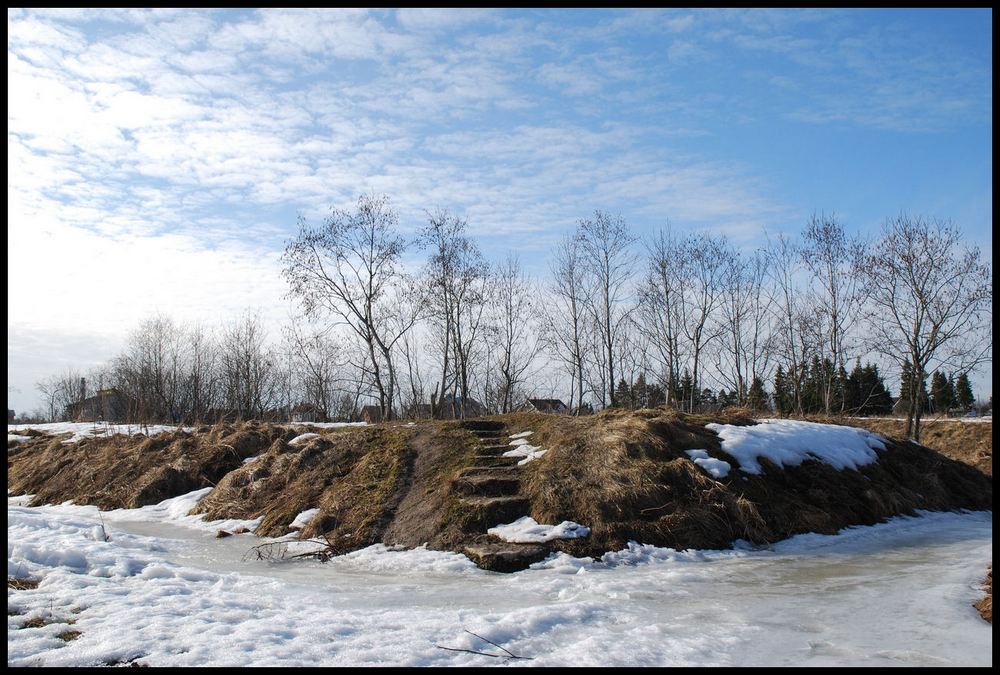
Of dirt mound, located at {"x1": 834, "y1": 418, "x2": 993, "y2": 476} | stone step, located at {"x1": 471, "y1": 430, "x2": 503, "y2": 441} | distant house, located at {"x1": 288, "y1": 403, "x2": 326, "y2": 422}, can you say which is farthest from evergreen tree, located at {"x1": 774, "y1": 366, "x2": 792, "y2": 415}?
stone step, located at {"x1": 471, "y1": 430, "x2": 503, "y2": 441}

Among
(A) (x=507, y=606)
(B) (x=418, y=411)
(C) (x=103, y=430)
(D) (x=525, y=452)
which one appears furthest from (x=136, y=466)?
(B) (x=418, y=411)

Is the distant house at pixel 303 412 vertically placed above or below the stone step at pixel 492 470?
above

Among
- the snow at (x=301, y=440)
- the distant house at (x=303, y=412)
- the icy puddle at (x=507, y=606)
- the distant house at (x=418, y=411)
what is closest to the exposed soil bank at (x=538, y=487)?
the snow at (x=301, y=440)

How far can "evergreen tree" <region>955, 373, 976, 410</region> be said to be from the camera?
4419cm

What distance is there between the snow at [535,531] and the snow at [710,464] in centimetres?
252

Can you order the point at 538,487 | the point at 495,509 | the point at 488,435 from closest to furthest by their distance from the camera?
the point at 495,509
the point at 538,487
the point at 488,435

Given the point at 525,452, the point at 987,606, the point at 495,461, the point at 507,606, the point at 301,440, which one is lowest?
the point at 507,606

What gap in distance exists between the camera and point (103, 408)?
34688 millimetres

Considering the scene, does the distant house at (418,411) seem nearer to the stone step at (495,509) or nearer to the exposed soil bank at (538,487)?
the exposed soil bank at (538,487)

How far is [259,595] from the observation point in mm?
6316

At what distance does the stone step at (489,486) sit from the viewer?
995cm

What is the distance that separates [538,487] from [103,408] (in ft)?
109

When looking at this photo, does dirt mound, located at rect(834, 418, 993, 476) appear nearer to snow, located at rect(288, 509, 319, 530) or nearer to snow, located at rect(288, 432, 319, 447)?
snow, located at rect(288, 432, 319, 447)

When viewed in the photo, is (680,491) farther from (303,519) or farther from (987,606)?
(303,519)
